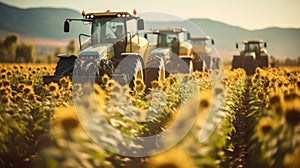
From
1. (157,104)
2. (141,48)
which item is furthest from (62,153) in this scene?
(141,48)

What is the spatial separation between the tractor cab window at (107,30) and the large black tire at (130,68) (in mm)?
930

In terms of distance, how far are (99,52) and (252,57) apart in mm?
17985

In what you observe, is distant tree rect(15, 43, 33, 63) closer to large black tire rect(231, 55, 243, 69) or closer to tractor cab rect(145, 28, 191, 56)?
large black tire rect(231, 55, 243, 69)

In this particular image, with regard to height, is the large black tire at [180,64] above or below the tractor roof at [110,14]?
below

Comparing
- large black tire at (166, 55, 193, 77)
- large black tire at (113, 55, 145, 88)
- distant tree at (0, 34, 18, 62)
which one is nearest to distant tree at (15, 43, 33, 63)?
distant tree at (0, 34, 18, 62)

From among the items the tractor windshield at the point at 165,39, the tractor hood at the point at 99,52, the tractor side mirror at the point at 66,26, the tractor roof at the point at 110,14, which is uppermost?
the tractor roof at the point at 110,14

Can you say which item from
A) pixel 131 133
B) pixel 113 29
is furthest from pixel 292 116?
pixel 113 29

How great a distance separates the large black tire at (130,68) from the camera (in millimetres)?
8727

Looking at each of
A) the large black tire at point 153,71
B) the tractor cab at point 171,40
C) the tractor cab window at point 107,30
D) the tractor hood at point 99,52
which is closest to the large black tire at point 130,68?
the tractor hood at point 99,52

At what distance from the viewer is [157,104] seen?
23.2ft

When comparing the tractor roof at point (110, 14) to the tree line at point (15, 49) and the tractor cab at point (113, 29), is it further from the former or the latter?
the tree line at point (15, 49)

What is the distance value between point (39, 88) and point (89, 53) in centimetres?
302

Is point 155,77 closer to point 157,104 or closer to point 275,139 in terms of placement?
point 157,104

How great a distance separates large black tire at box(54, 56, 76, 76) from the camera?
9.59 meters
